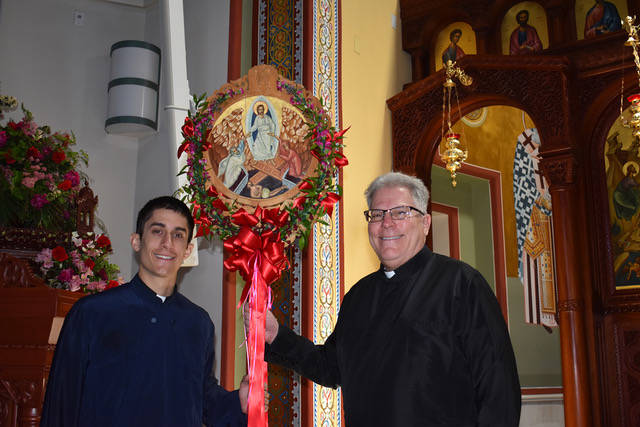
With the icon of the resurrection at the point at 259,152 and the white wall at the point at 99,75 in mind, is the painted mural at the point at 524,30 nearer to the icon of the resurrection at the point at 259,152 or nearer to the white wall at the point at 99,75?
the white wall at the point at 99,75

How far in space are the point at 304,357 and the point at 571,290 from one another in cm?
337

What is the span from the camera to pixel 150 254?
8.07ft

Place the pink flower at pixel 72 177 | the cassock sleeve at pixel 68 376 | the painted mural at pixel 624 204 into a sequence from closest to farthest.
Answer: the cassock sleeve at pixel 68 376
the pink flower at pixel 72 177
the painted mural at pixel 624 204

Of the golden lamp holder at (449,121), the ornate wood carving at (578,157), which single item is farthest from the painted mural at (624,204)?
the golden lamp holder at (449,121)

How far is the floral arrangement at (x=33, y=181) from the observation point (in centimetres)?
442

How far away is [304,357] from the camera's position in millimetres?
2758

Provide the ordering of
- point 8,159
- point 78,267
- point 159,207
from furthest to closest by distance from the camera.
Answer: point 8,159, point 78,267, point 159,207

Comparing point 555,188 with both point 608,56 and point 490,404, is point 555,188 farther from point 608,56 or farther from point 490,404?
point 490,404

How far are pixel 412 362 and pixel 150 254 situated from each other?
42.7 inches

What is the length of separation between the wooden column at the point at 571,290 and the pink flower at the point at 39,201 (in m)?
4.12

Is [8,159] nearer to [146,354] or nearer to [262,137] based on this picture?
[262,137]

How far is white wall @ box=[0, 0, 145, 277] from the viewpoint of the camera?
19.8ft

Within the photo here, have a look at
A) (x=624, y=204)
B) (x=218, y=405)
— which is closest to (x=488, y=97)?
(x=624, y=204)

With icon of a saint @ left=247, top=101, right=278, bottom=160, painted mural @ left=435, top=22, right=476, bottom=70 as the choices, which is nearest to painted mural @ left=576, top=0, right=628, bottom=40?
painted mural @ left=435, top=22, right=476, bottom=70
